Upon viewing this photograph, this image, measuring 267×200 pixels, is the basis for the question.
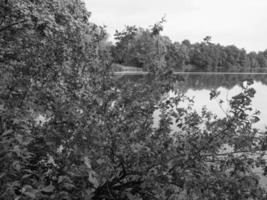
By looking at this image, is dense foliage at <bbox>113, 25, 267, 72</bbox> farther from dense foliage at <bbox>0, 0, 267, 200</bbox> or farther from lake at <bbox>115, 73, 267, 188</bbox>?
lake at <bbox>115, 73, 267, 188</bbox>

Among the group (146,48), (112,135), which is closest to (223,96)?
(146,48)

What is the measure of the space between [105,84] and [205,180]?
1.23 metres

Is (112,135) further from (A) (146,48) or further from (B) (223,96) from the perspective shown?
(B) (223,96)

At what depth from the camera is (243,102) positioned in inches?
108

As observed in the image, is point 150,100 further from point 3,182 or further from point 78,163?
point 3,182

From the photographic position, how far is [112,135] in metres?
2.71

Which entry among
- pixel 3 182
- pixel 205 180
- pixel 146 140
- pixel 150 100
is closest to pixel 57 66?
pixel 150 100

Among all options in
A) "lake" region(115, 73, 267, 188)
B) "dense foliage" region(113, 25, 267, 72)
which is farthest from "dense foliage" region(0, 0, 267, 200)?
"lake" region(115, 73, 267, 188)

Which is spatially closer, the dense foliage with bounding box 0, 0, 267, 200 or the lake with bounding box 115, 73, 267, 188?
the dense foliage with bounding box 0, 0, 267, 200

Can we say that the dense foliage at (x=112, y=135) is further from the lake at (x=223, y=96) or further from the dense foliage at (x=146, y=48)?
the lake at (x=223, y=96)

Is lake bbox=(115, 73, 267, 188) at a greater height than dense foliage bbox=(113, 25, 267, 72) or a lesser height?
lesser

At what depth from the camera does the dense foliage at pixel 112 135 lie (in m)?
2.39

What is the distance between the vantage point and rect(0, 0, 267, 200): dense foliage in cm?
239

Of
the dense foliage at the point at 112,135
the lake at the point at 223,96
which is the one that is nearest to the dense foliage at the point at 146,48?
the dense foliage at the point at 112,135
